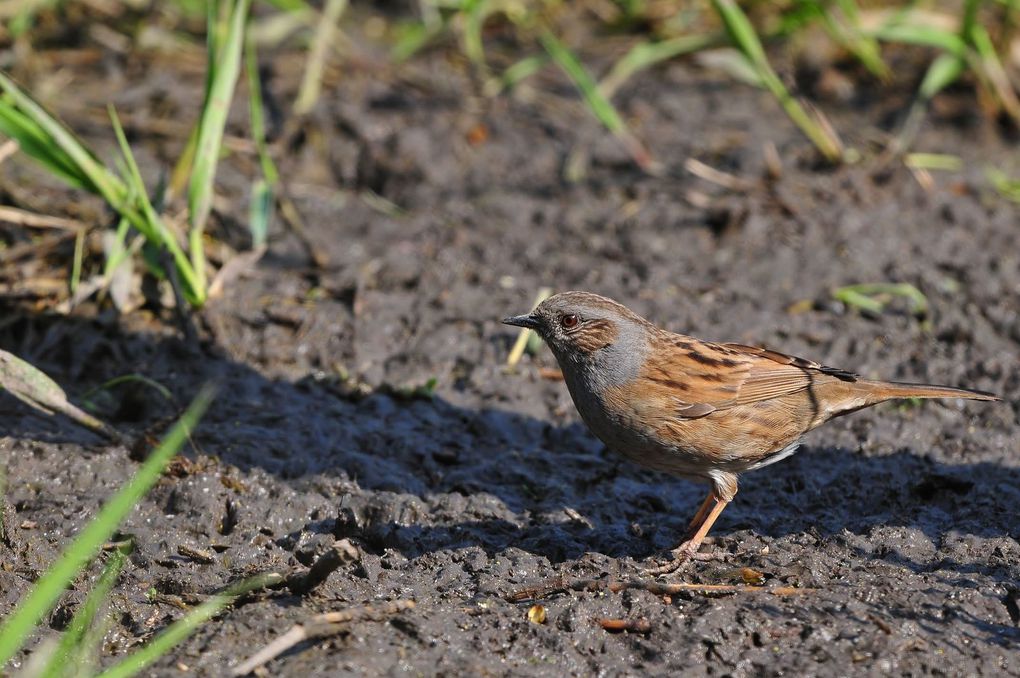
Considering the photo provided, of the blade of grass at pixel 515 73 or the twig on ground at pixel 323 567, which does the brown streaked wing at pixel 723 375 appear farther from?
the blade of grass at pixel 515 73

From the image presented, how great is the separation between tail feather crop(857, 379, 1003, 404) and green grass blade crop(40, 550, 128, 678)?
3204 mm

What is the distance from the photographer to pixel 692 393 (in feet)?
16.9

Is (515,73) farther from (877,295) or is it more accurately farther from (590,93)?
(877,295)

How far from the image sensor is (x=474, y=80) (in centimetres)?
875

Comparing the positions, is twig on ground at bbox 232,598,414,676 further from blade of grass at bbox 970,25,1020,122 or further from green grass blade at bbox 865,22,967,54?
blade of grass at bbox 970,25,1020,122

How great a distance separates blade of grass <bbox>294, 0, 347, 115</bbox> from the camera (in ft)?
27.0

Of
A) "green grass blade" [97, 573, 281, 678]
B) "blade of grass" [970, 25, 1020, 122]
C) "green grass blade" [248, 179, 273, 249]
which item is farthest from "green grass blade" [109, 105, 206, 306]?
"blade of grass" [970, 25, 1020, 122]

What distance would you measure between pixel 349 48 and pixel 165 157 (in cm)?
185

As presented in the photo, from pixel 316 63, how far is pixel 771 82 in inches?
122

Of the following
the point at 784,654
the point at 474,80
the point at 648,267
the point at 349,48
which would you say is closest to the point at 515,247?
the point at 648,267

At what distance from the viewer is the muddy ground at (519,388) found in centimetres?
416

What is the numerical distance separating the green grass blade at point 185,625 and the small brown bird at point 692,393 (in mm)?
1613

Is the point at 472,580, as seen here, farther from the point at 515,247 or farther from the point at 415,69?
the point at 415,69

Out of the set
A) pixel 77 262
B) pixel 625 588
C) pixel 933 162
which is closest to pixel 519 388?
pixel 625 588
